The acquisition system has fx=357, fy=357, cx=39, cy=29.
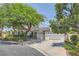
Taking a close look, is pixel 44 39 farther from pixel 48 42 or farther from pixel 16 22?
pixel 16 22

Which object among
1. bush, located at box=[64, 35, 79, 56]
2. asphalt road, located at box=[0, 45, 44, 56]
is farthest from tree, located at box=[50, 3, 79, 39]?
asphalt road, located at box=[0, 45, 44, 56]

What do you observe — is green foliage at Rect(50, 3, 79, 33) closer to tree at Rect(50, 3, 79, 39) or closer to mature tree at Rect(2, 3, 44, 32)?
tree at Rect(50, 3, 79, 39)

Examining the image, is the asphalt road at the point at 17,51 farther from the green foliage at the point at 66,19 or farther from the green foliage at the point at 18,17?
the green foliage at the point at 66,19

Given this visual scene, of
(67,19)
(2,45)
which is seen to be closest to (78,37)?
(67,19)

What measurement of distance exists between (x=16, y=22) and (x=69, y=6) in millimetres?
734

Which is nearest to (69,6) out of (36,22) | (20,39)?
(36,22)

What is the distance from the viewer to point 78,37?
186 inches

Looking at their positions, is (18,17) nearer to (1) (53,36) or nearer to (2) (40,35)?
(2) (40,35)

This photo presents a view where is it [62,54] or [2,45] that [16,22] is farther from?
[62,54]

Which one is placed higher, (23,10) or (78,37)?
(23,10)

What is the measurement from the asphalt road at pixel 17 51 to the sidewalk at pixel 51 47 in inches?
2.6

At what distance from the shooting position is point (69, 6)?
15.5 feet

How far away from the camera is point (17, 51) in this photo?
15.4ft

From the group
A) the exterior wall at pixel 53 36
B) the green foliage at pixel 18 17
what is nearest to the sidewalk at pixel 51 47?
the exterior wall at pixel 53 36
